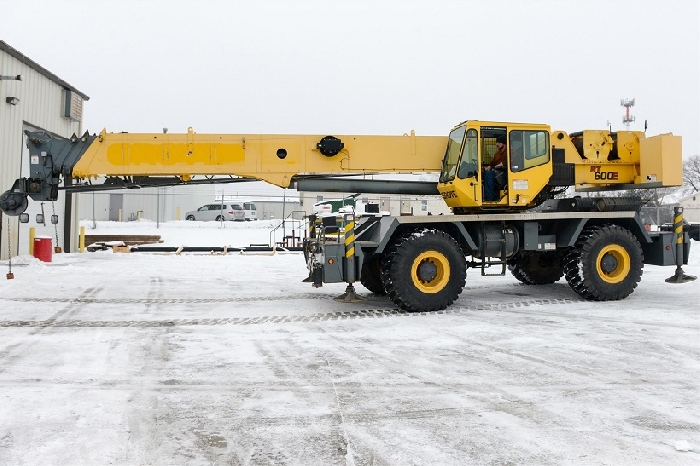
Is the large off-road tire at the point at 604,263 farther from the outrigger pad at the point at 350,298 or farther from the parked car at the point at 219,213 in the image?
the parked car at the point at 219,213

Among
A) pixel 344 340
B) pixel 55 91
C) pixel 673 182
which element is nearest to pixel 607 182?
pixel 673 182

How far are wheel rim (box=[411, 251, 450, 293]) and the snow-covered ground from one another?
0.54 m

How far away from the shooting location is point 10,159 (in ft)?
53.3

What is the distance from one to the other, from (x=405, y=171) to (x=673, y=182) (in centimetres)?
460

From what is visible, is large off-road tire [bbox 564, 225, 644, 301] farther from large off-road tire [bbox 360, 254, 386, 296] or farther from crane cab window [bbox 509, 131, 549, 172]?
large off-road tire [bbox 360, 254, 386, 296]

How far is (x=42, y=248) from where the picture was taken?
15930mm

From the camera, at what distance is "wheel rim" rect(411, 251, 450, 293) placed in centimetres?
850

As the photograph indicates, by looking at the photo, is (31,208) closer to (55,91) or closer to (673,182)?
(55,91)

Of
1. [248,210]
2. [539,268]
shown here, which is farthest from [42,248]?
[248,210]

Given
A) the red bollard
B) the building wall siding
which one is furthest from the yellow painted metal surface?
the building wall siding

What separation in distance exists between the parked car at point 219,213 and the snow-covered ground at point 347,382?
25954 millimetres

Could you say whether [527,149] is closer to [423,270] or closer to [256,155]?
[423,270]

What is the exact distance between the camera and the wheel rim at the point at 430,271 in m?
8.50

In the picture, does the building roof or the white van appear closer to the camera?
the building roof
